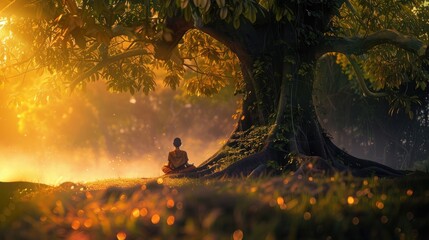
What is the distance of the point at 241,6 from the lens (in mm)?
10484

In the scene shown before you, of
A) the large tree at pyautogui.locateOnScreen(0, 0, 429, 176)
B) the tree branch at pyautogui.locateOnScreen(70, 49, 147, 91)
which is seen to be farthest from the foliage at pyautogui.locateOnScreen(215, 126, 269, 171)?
the tree branch at pyautogui.locateOnScreen(70, 49, 147, 91)

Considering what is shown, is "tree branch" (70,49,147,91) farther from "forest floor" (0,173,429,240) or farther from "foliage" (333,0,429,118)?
"forest floor" (0,173,429,240)

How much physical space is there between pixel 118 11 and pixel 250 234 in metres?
6.73

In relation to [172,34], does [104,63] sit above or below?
above

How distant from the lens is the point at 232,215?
6422mm

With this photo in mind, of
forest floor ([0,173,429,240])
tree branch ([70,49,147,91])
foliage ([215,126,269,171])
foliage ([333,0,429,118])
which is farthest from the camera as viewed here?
tree branch ([70,49,147,91])

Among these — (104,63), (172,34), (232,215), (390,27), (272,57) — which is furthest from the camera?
(390,27)

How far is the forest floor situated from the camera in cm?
597

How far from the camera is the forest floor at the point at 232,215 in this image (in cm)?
597

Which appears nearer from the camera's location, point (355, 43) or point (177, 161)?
point (355, 43)

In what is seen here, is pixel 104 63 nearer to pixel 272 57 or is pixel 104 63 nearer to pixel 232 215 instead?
pixel 272 57

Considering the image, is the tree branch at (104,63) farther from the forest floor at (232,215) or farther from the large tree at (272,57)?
the forest floor at (232,215)

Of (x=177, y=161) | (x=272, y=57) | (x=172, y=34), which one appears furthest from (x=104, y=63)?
(x=272, y=57)

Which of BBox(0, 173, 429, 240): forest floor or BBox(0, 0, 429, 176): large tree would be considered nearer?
BBox(0, 173, 429, 240): forest floor
